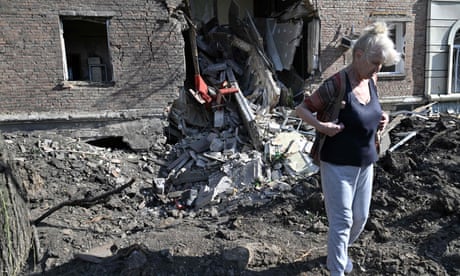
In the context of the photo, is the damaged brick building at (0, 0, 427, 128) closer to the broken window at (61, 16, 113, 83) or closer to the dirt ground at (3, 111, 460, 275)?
the broken window at (61, 16, 113, 83)

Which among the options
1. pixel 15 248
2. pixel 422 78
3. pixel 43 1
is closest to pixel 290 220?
pixel 15 248

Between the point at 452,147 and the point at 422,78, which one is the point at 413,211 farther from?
the point at 422,78

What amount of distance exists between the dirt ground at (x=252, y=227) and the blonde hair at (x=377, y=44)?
1965 millimetres

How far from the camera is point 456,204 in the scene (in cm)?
419

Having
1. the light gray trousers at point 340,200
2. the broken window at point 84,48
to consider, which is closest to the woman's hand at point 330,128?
the light gray trousers at point 340,200

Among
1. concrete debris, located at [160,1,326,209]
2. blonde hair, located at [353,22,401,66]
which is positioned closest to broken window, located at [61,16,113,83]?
concrete debris, located at [160,1,326,209]

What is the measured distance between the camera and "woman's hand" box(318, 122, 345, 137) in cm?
270

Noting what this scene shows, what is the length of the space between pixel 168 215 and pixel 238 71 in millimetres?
5266

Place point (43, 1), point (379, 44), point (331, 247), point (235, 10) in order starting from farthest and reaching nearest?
1. point (235, 10)
2. point (43, 1)
3. point (331, 247)
4. point (379, 44)

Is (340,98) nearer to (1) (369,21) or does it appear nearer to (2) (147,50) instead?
(2) (147,50)

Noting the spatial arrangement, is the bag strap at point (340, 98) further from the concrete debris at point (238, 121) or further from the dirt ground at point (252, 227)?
the concrete debris at point (238, 121)

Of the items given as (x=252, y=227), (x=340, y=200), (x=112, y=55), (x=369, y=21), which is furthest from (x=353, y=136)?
(x=369, y=21)

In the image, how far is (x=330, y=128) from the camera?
2701 mm

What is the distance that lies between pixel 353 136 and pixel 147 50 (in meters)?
7.02
